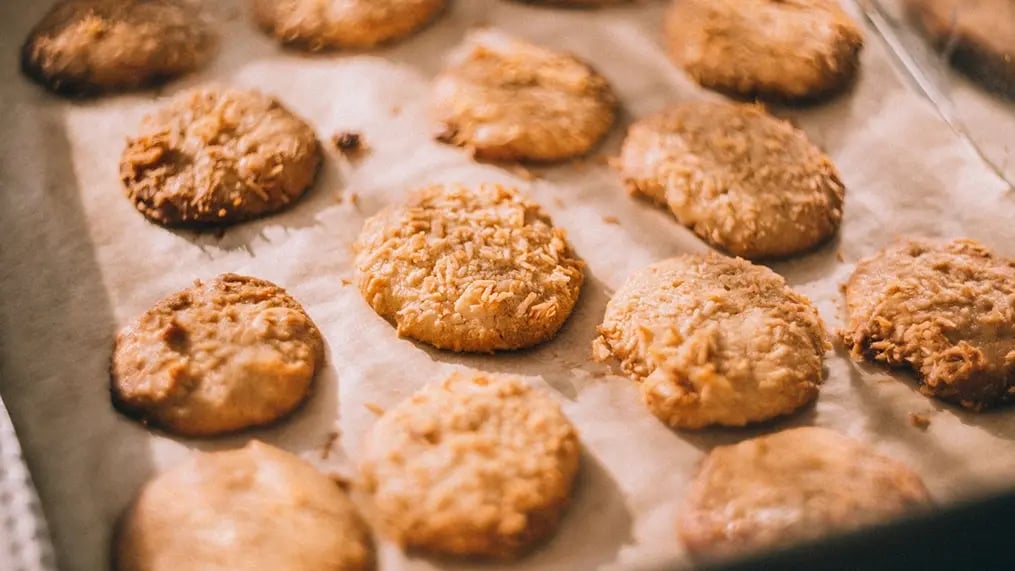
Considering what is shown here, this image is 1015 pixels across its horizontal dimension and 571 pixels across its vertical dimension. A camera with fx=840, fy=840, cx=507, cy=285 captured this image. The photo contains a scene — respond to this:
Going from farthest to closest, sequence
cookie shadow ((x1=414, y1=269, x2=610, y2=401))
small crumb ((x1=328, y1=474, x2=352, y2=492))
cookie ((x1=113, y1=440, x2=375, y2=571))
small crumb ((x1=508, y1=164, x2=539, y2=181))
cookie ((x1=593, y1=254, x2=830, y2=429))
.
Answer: small crumb ((x1=508, y1=164, x2=539, y2=181)), cookie shadow ((x1=414, y1=269, x2=610, y2=401)), cookie ((x1=593, y1=254, x2=830, y2=429)), small crumb ((x1=328, y1=474, x2=352, y2=492)), cookie ((x1=113, y1=440, x2=375, y2=571))

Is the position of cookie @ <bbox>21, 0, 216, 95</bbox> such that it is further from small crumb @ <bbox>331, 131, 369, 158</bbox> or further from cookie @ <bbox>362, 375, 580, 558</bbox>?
cookie @ <bbox>362, 375, 580, 558</bbox>

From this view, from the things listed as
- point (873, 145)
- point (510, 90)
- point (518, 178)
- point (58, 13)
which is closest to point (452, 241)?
point (518, 178)

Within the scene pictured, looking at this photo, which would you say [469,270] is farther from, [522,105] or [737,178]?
[737,178]

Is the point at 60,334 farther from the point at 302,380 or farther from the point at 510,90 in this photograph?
the point at 510,90

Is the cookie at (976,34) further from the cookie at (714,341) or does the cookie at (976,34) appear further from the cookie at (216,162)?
the cookie at (216,162)

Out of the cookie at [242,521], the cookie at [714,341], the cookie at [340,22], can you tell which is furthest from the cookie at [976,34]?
the cookie at [242,521]

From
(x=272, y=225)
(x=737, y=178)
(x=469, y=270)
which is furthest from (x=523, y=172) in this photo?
(x=272, y=225)

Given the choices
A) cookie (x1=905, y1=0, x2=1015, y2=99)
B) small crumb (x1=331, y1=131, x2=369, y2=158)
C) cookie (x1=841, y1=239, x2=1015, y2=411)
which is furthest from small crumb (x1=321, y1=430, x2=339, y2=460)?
cookie (x1=905, y1=0, x2=1015, y2=99)
